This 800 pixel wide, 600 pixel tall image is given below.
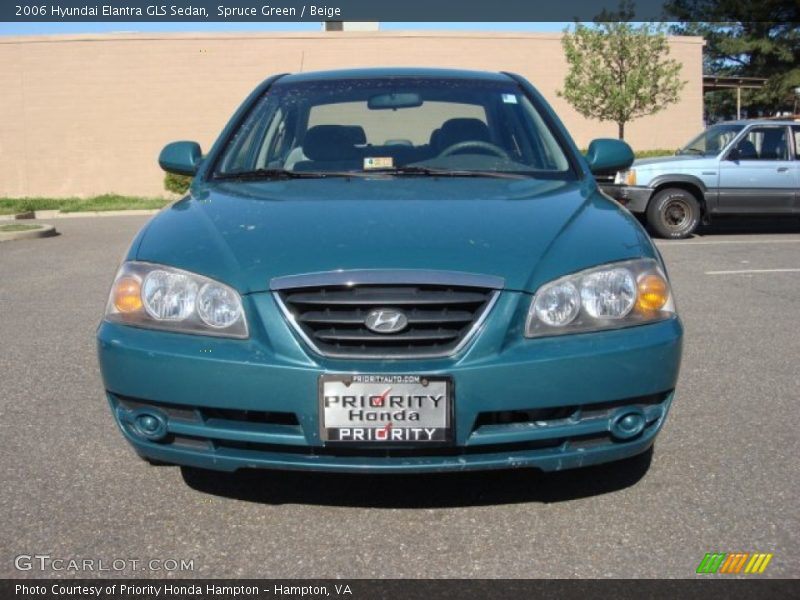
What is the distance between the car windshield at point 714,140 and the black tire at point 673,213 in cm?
77

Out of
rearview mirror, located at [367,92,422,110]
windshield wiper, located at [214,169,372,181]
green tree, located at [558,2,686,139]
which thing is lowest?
windshield wiper, located at [214,169,372,181]

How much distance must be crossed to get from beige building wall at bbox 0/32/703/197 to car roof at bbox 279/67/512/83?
1985cm

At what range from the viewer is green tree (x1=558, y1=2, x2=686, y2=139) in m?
20.4

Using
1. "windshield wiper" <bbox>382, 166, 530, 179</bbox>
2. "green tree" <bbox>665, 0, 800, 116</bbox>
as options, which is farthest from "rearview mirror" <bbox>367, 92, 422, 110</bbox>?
"green tree" <bbox>665, 0, 800, 116</bbox>

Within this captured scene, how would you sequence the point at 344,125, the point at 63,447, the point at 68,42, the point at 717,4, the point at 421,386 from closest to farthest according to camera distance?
1. the point at 421,386
2. the point at 63,447
3. the point at 344,125
4. the point at 68,42
5. the point at 717,4

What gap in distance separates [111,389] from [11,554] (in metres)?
0.59

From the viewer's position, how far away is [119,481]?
3.67 meters

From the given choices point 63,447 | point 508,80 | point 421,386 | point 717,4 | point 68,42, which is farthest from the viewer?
point 717,4

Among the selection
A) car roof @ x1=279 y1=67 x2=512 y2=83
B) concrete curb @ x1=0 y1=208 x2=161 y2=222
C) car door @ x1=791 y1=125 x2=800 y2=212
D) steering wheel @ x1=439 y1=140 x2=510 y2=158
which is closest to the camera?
steering wheel @ x1=439 y1=140 x2=510 y2=158

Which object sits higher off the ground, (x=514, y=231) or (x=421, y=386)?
(x=514, y=231)

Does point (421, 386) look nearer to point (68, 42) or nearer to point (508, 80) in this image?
point (508, 80)

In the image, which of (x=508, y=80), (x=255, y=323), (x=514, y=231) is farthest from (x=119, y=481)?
(x=508, y=80)

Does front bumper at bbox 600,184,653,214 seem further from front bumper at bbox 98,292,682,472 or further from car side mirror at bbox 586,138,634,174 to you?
front bumper at bbox 98,292,682,472

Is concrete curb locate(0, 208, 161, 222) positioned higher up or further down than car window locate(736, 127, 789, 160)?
further down
